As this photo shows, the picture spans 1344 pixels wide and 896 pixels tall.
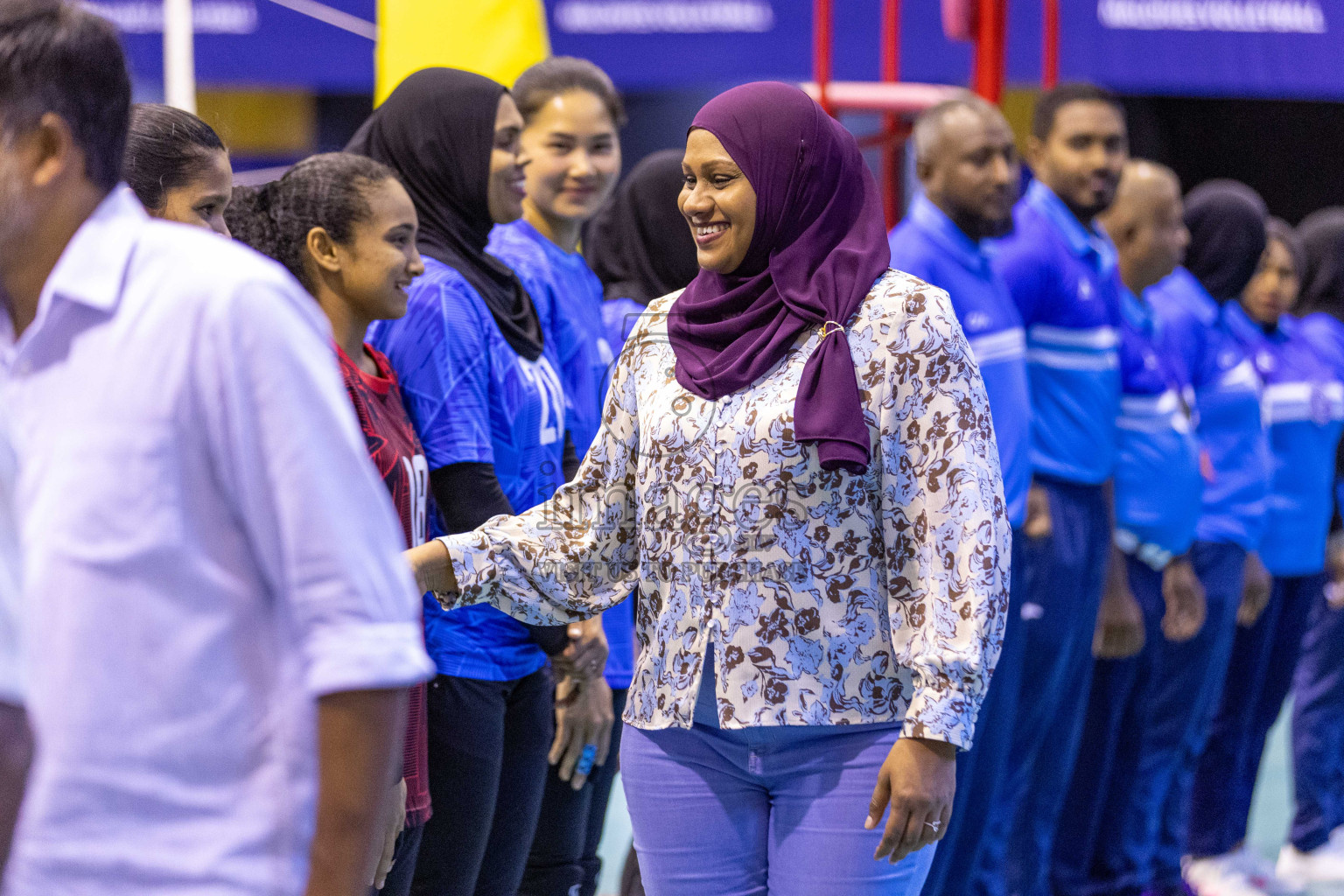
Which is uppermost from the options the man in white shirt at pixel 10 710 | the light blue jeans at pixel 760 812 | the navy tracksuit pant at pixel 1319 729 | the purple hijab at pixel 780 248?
the purple hijab at pixel 780 248

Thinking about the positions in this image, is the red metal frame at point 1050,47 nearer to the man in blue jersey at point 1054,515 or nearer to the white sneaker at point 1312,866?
the man in blue jersey at point 1054,515

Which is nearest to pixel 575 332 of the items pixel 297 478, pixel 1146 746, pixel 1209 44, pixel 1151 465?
pixel 1151 465

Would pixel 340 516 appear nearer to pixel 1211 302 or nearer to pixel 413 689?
pixel 413 689

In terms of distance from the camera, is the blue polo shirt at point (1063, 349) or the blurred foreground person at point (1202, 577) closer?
the blue polo shirt at point (1063, 349)

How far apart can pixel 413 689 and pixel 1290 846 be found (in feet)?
11.7

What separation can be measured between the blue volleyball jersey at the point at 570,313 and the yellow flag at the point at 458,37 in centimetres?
86

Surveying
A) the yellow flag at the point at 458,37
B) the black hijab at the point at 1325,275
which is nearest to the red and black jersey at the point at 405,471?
the yellow flag at the point at 458,37

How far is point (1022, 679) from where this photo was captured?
3939 mm

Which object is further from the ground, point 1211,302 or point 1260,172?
point 1260,172

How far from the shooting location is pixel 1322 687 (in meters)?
5.28

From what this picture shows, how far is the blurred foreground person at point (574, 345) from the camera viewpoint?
114 inches

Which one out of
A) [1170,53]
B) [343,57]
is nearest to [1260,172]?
[1170,53]

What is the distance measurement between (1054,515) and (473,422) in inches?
73.8

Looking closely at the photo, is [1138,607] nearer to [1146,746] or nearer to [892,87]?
[1146,746]
